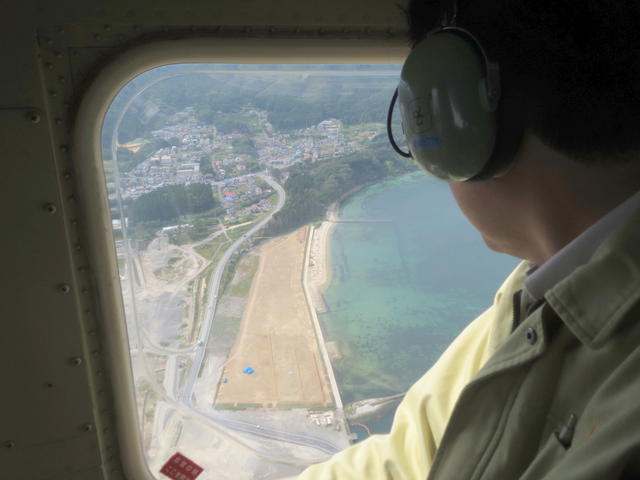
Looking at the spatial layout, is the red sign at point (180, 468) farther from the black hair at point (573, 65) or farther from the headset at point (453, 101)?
the black hair at point (573, 65)

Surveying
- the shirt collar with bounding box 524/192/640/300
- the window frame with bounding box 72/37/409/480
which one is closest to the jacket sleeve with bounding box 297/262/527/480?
the shirt collar with bounding box 524/192/640/300

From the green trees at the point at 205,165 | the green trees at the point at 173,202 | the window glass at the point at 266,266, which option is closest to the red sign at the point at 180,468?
the window glass at the point at 266,266

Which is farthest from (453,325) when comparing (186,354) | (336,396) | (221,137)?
(221,137)

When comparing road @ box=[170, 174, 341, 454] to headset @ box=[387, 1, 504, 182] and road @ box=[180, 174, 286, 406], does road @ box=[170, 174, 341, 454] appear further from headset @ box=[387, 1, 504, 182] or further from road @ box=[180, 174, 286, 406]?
headset @ box=[387, 1, 504, 182]

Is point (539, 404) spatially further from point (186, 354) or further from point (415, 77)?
point (186, 354)

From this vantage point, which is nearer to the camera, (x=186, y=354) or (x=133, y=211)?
(x=133, y=211)

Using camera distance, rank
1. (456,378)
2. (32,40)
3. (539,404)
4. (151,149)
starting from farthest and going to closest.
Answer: (151,149) < (456,378) < (32,40) < (539,404)
